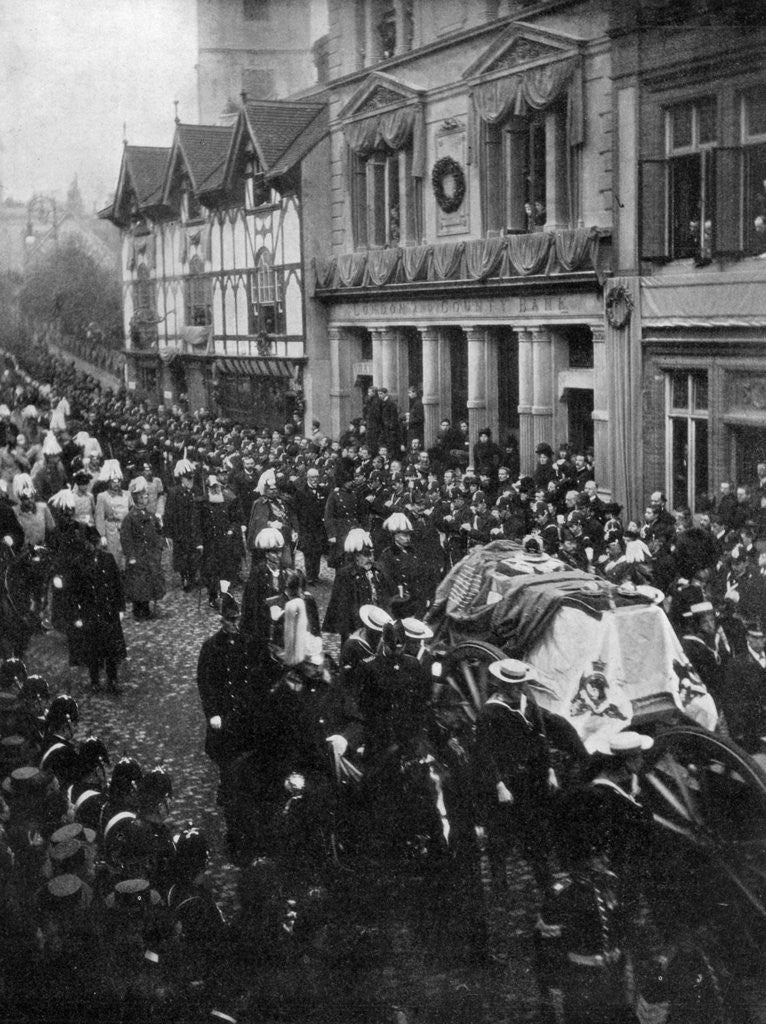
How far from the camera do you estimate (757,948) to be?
6059 millimetres

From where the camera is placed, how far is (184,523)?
1600 cm

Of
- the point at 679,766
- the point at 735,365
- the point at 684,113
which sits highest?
the point at 684,113

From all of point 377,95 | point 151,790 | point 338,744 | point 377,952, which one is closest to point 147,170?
point 377,95

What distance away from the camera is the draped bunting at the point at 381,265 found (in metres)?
25.0

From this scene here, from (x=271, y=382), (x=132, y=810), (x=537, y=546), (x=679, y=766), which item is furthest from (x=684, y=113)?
(x=271, y=382)

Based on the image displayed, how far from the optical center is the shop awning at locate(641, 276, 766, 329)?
1527cm

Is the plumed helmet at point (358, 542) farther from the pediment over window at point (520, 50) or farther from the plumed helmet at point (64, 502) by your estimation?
the pediment over window at point (520, 50)

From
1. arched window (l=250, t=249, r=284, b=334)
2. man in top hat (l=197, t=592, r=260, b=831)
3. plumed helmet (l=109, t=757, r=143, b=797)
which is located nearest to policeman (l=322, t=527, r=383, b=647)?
man in top hat (l=197, t=592, r=260, b=831)

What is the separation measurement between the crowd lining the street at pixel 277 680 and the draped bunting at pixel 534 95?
19.0 ft

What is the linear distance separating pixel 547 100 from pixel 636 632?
46.5 ft

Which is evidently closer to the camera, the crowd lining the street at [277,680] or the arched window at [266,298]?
the crowd lining the street at [277,680]

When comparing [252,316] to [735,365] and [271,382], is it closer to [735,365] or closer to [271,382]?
[271,382]

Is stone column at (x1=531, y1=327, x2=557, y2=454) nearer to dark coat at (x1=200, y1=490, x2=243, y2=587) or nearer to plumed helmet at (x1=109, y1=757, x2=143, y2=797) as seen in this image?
dark coat at (x1=200, y1=490, x2=243, y2=587)

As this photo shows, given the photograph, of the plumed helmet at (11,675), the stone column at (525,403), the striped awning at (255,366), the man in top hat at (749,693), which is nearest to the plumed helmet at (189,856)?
the plumed helmet at (11,675)
